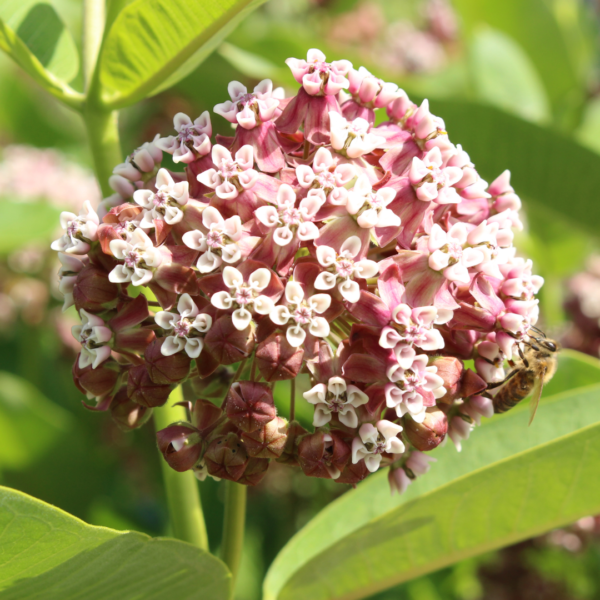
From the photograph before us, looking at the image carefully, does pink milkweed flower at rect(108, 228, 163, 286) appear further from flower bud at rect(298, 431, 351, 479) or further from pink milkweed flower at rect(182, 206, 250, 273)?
flower bud at rect(298, 431, 351, 479)

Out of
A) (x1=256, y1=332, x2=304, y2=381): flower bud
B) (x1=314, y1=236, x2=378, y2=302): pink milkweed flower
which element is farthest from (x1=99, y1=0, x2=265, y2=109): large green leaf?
(x1=256, y1=332, x2=304, y2=381): flower bud

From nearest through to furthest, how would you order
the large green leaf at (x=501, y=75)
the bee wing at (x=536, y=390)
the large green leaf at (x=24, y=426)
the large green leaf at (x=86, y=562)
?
the large green leaf at (x=86, y=562)
the bee wing at (x=536, y=390)
the large green leaf at (x=24, y=426)
the large green leaf at (x=501, y=75)

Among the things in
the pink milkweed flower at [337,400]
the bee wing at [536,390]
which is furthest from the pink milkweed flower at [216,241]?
the bee wing at [536,390]

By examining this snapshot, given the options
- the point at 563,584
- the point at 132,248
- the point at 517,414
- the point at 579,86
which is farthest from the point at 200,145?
the point at 579,86

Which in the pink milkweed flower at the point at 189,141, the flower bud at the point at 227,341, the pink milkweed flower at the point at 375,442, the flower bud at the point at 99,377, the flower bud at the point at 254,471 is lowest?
the flower bud at the point at 99,377

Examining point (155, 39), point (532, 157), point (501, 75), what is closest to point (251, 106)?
point (155, 39)

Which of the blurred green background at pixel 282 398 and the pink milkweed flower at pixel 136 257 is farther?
the blurred green background at pixel 282 398

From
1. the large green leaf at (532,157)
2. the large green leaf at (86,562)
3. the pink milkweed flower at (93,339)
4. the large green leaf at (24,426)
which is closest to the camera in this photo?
the large green leaf at (86,562)

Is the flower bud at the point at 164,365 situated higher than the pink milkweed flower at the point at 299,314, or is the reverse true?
the pink milkweed flower at the point at 299,314

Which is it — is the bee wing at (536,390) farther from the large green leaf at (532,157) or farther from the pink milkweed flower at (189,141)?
the large green leaf at (532,157)
